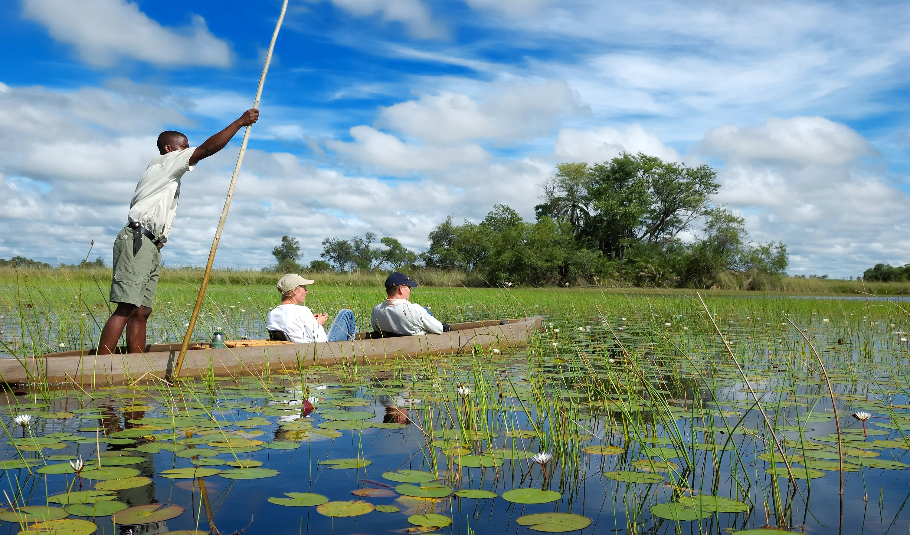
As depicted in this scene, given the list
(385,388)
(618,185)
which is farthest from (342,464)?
(618,185)

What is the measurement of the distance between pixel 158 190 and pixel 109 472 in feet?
11.1

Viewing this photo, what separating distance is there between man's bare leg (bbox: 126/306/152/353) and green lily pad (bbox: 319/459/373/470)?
11.1 feet

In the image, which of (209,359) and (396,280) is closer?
(209,359)

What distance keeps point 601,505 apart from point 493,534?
0.66 meters

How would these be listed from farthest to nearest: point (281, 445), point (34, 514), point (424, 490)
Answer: point (281, 445) → point (424, 490) → point (34, 514)

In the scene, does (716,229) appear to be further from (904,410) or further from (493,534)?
(493,534)

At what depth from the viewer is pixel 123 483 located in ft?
10.5

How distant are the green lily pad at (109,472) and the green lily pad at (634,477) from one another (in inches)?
94.4

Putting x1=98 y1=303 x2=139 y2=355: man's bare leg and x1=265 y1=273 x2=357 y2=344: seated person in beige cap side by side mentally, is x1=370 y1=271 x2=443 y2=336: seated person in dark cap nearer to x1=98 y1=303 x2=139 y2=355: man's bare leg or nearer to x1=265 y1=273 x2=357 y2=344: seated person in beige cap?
x1=265 y1=273 x2=357 y2=344: seated person in beige cap

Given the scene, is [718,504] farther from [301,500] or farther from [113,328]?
[113,328]

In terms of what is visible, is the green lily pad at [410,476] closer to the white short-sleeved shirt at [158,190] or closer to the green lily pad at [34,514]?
the green lily pad at [34,514]

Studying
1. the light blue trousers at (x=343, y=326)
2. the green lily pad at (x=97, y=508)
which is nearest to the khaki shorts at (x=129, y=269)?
the light blue trousers at (x=343, y=326)

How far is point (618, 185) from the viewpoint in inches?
2259

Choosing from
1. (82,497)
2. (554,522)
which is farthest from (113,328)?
(554,522)
